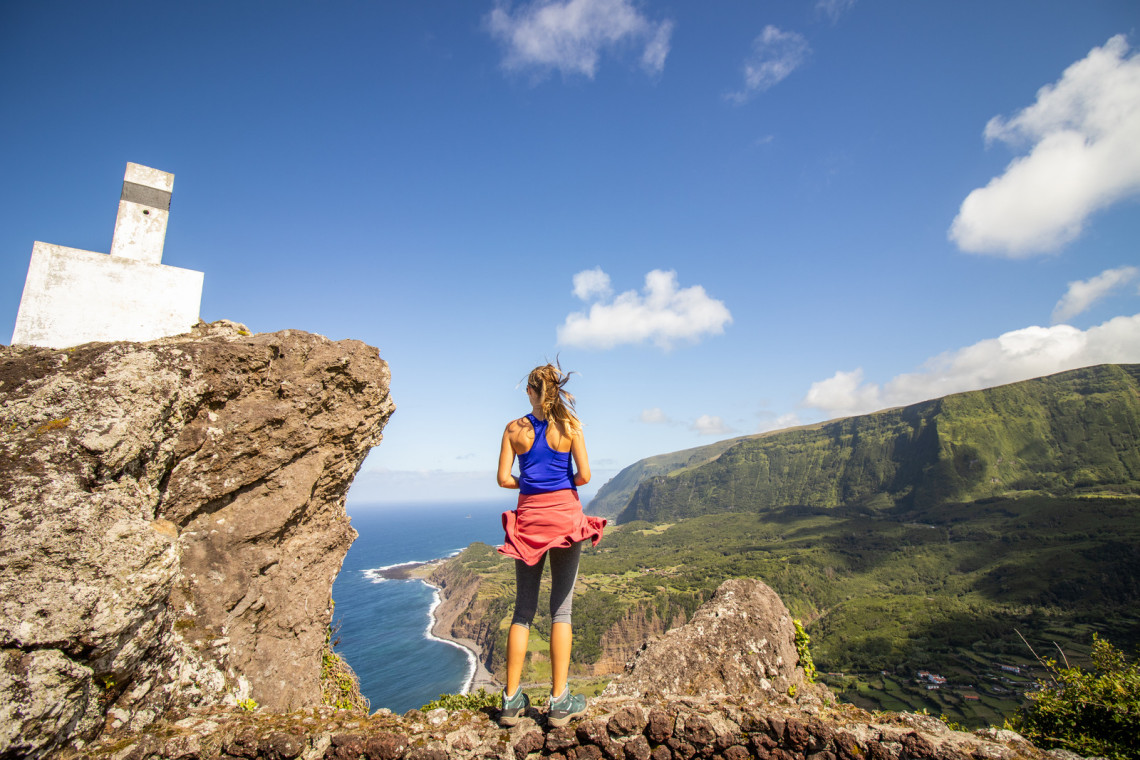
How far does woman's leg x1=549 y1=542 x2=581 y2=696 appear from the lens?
13.5 feet

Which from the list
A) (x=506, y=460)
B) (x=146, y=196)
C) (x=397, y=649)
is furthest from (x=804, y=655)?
(x=397, y=649)

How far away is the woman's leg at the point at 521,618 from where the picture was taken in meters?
4.06

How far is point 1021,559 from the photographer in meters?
131

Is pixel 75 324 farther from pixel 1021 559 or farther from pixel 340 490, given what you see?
pixel 1021 559

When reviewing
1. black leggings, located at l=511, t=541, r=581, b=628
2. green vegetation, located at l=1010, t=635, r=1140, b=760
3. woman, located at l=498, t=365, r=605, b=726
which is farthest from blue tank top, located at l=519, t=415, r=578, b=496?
green vegetation, located at l=1010, t=635, r=1140, b=760

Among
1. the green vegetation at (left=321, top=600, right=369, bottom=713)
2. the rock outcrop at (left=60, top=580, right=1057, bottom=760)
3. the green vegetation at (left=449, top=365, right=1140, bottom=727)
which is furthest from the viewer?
the green vegetation at (left=449, top=365, right=1140, bottom=727)

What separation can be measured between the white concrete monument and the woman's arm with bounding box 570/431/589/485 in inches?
230

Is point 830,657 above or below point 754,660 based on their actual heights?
below

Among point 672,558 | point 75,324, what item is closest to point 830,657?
point 672,558

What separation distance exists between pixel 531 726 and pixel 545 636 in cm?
9980

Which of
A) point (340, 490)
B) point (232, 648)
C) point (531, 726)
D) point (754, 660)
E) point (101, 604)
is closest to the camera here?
point (101, 604)

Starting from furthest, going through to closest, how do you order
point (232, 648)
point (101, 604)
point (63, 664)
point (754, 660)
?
point (754, 660) < point (232, 648) < point (101, 604) < point (63, 664)

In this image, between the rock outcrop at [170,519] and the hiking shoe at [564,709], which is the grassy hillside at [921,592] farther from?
the hiking shoe at [564,709]

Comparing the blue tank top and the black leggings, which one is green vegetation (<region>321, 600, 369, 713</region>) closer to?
the black leggings
